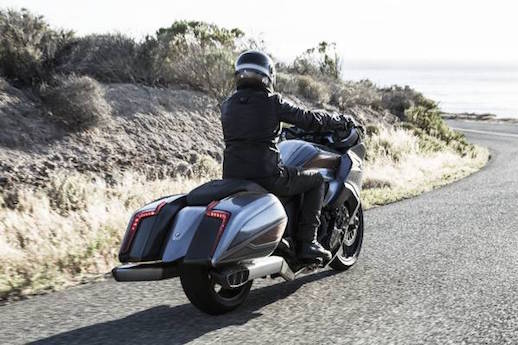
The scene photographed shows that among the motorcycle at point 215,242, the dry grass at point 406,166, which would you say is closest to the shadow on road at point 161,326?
the motorcycle at point 215,242

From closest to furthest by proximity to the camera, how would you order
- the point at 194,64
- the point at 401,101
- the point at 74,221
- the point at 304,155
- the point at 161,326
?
the point at 161,326
the point at 304,155
the point at 74,221
the point at 194,64
the point at 401,101

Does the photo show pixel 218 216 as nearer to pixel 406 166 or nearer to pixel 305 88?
pixel 406 166

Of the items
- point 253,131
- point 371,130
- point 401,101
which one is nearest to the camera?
point 253,131

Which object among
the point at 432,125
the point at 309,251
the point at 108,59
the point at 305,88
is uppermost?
the point at 108,59

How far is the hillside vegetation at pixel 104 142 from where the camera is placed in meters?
7.80

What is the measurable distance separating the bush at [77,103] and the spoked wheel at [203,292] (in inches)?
328

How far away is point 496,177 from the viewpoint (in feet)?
53.6

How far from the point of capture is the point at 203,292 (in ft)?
17.3

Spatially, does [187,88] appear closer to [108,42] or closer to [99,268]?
[108,42]

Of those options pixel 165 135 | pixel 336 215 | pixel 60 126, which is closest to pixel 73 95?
pixel 60 126

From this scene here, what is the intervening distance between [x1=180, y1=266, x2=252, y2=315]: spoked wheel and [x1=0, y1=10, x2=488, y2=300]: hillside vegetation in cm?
176

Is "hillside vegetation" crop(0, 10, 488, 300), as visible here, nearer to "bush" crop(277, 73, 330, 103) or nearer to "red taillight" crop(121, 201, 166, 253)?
"bush" crop(277, 73, 330, 103)

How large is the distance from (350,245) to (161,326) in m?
2.56

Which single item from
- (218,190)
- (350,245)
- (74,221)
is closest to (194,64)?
(74,221)
